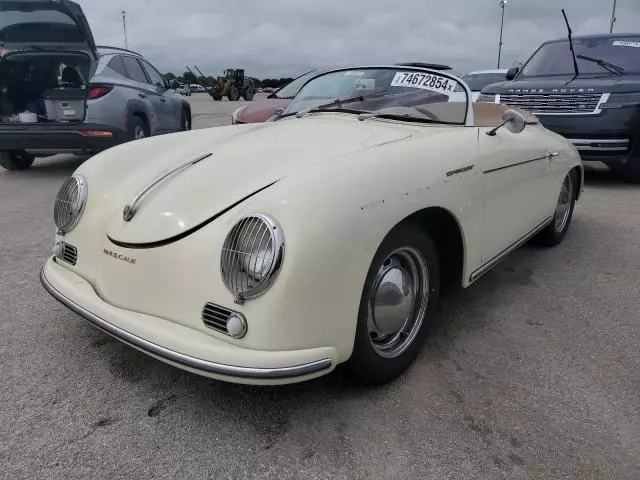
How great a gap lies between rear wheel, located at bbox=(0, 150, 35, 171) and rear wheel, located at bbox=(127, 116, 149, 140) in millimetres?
1911

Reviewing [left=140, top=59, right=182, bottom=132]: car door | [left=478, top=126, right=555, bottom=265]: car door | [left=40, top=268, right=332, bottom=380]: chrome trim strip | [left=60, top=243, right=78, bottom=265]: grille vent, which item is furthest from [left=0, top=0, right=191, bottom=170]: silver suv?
[left=40, top=268, right=332, bottom=380]: chrome trim strip

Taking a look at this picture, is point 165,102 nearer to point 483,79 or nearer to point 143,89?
point 143,89

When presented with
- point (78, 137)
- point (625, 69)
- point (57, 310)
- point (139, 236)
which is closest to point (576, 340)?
point (139, 236)

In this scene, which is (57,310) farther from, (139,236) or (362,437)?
(362,437)

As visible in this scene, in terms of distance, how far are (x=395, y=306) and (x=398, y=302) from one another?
0.08 feet

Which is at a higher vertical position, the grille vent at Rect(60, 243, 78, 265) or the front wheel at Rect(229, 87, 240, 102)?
the front wheel at Rect(229, 87, 240, 102)

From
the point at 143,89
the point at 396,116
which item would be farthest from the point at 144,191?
the point at 143,89

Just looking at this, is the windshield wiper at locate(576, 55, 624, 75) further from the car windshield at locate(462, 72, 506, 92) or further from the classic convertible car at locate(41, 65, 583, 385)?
the classic convertible car at locate(41, 65, 583, 385)

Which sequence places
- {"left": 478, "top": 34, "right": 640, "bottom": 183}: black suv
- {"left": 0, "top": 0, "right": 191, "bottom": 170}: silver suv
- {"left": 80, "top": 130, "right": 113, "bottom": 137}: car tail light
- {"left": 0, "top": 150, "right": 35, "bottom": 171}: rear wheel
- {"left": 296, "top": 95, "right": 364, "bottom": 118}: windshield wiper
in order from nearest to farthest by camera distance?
{"left": 296, "top": 95, "right": 364, "bottom": 118}: windshield wiper < {"left": 478, "top": 34, "right": 640, "bottom": 183}: black suv < {"left": 0, "top": 0, "right": 191, "bottom": 170}: silver suv < {"left": 80, "top": 130, "right": 113, "bottom": 137}: car tail light < {"left": 0, "top": 150, "right": 35, "bottom": 171}: rear wheel

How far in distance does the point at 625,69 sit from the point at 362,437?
6672 millimetres

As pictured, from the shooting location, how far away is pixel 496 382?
7.64 feet

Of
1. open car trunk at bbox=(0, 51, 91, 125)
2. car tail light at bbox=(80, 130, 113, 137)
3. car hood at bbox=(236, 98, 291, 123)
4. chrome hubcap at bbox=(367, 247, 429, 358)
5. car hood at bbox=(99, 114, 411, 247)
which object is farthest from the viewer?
car hood at bbox=(236, 98, 291, 123)

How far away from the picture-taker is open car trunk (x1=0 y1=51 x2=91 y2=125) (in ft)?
22.5

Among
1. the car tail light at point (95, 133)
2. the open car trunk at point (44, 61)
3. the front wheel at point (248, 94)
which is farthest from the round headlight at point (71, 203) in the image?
the front wheel at point (248, 94)
